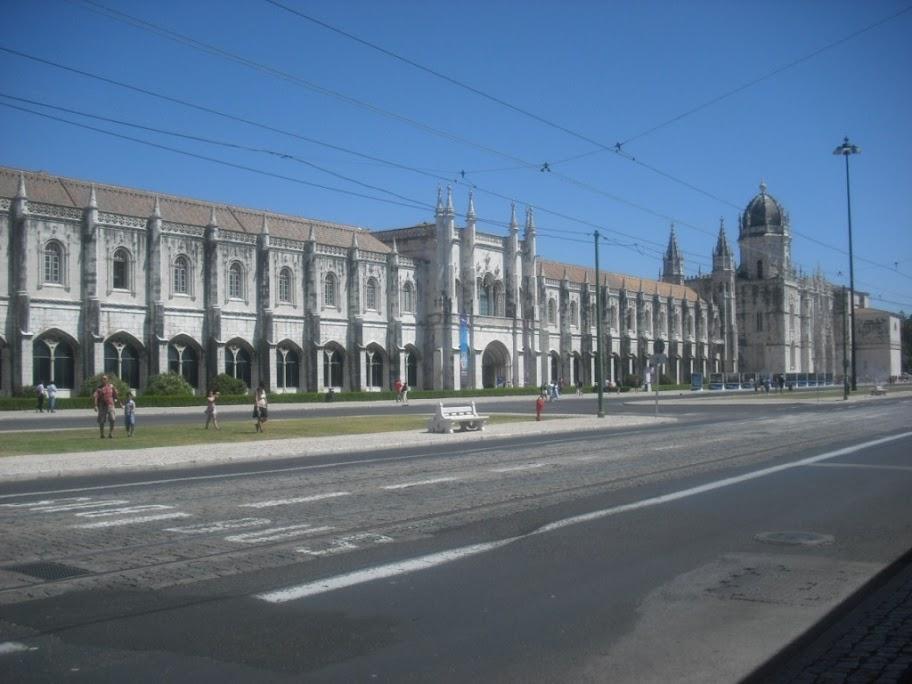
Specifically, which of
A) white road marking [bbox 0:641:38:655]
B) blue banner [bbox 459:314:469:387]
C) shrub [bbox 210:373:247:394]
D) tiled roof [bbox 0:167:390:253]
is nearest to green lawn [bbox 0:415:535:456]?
white road marking [bbox 0:641:38:655]

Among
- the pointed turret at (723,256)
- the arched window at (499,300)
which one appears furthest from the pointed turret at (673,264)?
the arched window at (499,300)

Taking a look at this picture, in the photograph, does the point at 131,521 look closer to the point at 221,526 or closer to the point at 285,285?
the point at 221,526

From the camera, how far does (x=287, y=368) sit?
59094mm

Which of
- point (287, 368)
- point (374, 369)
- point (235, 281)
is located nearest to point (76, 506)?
A: point (235, 281)

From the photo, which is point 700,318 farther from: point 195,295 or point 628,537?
point 628,537

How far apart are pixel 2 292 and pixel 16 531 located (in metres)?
38.9

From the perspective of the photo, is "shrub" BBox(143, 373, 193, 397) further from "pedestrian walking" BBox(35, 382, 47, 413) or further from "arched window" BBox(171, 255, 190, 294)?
"arched window" BBox(171, 255, 190, 294)

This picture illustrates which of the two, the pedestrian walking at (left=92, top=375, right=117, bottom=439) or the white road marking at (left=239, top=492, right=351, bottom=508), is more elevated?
the pedestrian walking at (left=92, top=375, right=117, bottom=439)

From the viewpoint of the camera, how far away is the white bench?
29.2m

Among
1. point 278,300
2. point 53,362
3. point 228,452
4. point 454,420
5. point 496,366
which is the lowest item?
point 228,452

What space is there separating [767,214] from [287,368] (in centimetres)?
8656

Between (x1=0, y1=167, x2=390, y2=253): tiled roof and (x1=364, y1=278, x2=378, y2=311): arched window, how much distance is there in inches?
104

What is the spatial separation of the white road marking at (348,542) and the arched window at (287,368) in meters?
48.8

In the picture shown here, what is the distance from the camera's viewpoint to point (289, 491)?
1448 cm
